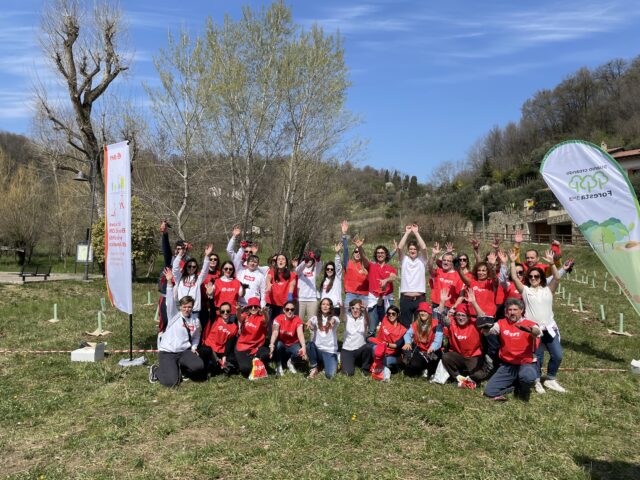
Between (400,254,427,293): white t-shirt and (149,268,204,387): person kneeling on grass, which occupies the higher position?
(400,254,427,293): white t-shirt

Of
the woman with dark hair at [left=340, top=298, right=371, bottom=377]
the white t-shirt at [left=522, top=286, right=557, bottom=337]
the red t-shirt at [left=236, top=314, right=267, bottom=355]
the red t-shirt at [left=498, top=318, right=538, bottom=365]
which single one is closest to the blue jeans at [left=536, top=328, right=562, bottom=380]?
the white t-shirt at [left=522, top=286, right=557, bottom=337]

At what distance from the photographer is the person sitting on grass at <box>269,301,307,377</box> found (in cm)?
720

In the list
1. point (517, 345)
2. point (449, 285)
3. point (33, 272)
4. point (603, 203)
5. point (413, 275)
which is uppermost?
point (603, 203)

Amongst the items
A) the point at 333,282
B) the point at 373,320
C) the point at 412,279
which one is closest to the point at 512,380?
the point at 412,279

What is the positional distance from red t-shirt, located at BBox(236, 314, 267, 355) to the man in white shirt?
225cm

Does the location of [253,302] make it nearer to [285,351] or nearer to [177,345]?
[285,351]

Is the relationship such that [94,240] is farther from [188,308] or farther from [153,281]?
[188,308]

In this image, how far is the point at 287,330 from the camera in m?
7.26

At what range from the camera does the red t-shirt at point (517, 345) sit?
6.00 metres

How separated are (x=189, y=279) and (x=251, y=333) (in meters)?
1.29

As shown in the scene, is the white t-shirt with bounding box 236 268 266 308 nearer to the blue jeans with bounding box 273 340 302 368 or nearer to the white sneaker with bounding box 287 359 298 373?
the blue jeans with bounding box 273 340 302 368

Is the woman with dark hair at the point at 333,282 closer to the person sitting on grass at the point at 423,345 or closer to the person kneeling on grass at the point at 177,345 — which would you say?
the person sitting on grass at the point at 423,345

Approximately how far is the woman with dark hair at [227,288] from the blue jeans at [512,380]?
12.9ft

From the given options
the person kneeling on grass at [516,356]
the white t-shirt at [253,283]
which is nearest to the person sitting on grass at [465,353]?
the person kneeling on grass at [516,356]
